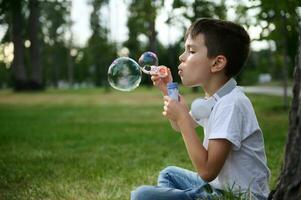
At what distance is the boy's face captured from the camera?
8.86 ft

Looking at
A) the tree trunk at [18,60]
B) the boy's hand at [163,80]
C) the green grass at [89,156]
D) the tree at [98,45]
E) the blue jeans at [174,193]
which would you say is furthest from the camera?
the tree at [98,45]

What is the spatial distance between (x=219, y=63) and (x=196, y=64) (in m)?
0.12

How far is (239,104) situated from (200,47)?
370 mm

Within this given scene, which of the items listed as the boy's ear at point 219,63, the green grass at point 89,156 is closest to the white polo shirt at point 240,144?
the boy's ear at point 219,63

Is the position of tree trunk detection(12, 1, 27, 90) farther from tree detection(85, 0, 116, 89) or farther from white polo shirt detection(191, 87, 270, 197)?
white polo shirt detection(191, 87, 270, 197)

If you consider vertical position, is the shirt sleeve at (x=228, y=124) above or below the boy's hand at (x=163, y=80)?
below

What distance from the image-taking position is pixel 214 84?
2.75m

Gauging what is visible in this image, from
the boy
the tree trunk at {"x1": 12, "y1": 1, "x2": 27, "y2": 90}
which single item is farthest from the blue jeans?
the tree trunk at {"x1": 12, "y1": 1, "x2": 27, "y2": 90}

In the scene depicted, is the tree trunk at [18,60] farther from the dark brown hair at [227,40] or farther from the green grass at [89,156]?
the dark brown hair at [227,40]

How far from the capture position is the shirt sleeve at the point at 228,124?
2539mm

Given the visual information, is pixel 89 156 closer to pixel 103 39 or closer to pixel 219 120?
pixel 219 120

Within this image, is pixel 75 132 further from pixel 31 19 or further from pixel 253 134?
pixel 31 19

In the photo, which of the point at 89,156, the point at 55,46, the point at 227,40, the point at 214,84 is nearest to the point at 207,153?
the point at 214,84

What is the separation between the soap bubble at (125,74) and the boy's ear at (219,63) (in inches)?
42.9
